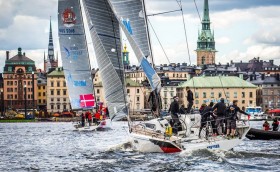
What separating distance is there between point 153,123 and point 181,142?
1.95m

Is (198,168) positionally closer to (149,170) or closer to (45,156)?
(149,170)

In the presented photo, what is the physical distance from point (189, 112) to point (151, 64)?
9.31 feet

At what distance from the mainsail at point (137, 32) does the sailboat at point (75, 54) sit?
2925cm

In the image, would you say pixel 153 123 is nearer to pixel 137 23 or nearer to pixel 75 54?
pixel 137 23

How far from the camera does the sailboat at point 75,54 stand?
207ft

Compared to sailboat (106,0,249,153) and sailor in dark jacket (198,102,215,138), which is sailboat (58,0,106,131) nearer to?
sailboat (106,0,249,153)

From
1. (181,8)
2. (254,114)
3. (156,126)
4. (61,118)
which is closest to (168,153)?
(156,126)

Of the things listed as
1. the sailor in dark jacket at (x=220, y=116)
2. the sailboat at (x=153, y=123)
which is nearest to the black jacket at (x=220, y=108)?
the sailor in dark jacket at (x=220, y=116)

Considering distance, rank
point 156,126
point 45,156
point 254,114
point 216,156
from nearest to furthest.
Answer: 1. point 216,156
2. point 156,126
3. point 45,156
4. point 254,114

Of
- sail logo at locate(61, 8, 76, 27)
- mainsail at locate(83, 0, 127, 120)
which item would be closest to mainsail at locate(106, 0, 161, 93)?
mainsail at locate(83, 0, 127, 120)

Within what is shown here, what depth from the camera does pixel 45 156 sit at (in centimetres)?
3756

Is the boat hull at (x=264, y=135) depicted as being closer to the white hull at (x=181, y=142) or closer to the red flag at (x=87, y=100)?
the white hull at (x=181, y=142)

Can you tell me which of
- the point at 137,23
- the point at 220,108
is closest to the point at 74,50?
the point at 137,23

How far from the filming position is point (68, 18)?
207 ft
